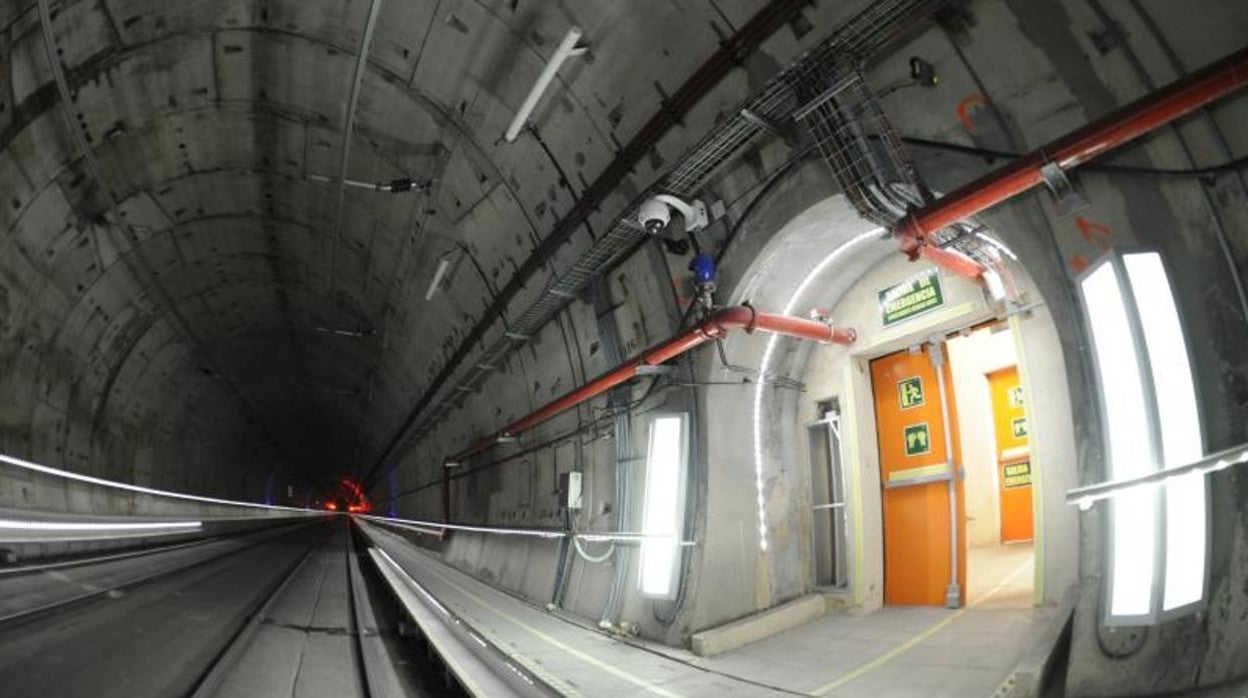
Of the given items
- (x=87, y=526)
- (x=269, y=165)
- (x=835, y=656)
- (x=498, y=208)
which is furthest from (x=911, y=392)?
(x=87, y=526)

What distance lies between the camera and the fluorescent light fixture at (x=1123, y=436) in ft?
9.45

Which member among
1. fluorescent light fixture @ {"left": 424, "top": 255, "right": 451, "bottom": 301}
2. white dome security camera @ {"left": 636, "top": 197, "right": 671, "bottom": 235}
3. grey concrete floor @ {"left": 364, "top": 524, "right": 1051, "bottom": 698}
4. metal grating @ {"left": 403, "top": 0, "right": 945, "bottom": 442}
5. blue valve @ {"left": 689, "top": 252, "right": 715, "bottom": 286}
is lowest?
grey concrete floor @ {"left": 364, "top": 524, "right": 1051, "bottom": 698}

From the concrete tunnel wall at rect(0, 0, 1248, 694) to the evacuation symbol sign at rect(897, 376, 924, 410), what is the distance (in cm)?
198

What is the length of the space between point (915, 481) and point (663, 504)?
2828mm

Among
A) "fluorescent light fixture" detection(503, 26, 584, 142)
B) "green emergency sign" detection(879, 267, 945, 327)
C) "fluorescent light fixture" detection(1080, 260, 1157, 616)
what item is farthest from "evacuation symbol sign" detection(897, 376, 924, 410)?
"fluorescent light fixture" detection(503, 26, 584, 142)

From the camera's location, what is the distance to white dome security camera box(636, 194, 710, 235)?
5430 millimetres

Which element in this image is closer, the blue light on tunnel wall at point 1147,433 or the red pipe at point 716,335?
the blue light on tunnel wall at point 1147,433

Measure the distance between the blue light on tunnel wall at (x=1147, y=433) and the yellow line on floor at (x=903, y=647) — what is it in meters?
1.90

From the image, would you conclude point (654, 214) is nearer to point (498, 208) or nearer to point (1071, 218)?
point (1071, 218)

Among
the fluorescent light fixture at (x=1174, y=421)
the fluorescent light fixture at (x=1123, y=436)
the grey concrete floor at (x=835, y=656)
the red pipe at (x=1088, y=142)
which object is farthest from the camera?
the grey concrete floor at (x=835, y=656)

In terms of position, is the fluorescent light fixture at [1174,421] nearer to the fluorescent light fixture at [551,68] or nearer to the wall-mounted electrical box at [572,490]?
the fluorescent light fixture at [551,68]

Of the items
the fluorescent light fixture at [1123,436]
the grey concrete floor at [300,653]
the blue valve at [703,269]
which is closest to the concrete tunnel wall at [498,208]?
the fluorescent light fixture at [1123,436]

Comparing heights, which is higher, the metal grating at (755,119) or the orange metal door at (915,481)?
Answer: the metal grating at (755,119)

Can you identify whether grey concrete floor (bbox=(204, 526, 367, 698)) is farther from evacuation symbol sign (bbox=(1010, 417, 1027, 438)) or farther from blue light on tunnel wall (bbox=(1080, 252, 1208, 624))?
evacuation symbol sign (bbox=(1010, 417, 1027, 438))
